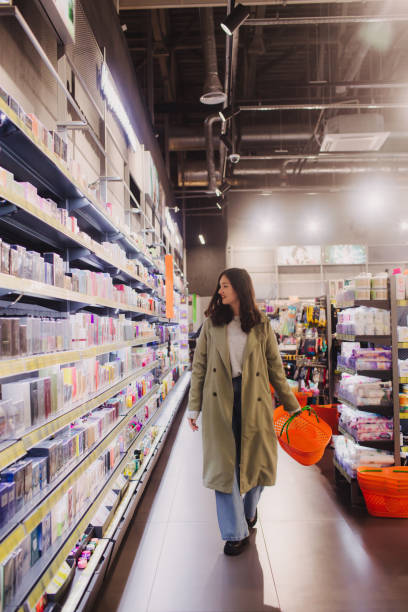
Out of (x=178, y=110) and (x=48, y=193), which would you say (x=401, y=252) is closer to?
(x=178, y=110)

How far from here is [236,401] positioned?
2.91 metres

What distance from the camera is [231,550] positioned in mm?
2826

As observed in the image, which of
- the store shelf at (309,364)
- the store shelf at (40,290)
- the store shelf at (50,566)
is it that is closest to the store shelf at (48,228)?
the store shelf at (40,290)

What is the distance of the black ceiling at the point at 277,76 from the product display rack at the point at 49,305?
4965 millimetres

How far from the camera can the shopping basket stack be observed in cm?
333

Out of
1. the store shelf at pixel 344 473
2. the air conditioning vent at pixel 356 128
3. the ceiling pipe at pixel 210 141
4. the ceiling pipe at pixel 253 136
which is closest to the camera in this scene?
the store shelf at pixel 344 473

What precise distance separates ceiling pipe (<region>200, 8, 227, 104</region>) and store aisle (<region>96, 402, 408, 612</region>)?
18.3ft

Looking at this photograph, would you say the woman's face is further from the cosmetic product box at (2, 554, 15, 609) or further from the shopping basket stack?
the cosmetic product box at (2, 554, 15, 609)

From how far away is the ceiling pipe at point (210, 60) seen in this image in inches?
266

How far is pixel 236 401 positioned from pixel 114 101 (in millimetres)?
3091

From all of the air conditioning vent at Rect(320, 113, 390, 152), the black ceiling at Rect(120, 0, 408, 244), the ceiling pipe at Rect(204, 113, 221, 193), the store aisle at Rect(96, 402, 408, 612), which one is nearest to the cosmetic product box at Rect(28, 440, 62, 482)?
the store aisle at Rect(96, 402, 408, 612)

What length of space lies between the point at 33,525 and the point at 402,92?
411 inches

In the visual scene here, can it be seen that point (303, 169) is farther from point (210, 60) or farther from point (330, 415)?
point (330, 415)

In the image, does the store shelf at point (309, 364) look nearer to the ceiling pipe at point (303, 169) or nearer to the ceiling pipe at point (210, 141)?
the ceiling pipe at point (210, 141)
